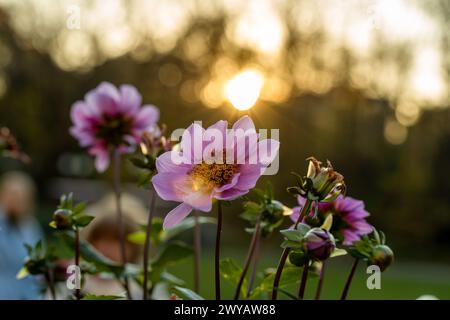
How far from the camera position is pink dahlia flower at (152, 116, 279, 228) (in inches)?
17.8

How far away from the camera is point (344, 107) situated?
8.26 meters

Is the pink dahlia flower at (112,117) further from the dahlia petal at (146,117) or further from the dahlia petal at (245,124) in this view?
the dahlia petal at (245,124)

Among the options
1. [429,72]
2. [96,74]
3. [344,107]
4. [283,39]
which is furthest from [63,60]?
[429,72]

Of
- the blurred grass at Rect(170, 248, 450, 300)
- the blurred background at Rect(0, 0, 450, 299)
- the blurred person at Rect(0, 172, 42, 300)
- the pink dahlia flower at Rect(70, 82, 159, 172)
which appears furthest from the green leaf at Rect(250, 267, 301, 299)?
Answer: the blurred background at Rect(0, 0, 450, 299)

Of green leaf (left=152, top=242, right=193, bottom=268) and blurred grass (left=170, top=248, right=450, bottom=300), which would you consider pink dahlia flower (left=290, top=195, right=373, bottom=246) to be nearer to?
green leaf (left=152, top=242, right=193, bottom=268)

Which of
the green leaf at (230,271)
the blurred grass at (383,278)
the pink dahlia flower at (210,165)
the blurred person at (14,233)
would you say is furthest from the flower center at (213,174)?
the blurred grass at (383,278)

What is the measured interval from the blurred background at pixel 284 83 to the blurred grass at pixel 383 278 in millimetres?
65

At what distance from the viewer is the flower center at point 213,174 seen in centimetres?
46

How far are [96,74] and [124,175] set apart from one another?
1.27 m

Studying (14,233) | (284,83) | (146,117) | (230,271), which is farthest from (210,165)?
(284,83)

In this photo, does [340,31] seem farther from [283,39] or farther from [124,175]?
[124,175]

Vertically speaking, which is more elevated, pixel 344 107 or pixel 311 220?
pixel 344 107

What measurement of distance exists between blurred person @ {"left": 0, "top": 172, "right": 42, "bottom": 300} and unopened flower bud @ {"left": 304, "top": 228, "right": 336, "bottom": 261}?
44.0 inches
